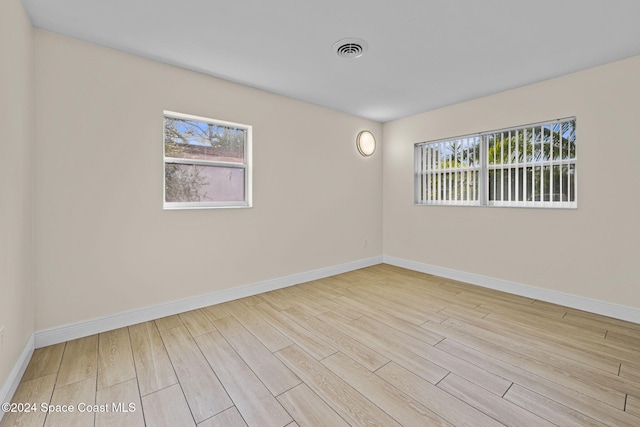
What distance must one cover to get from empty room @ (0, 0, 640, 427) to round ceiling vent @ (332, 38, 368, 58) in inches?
0.8

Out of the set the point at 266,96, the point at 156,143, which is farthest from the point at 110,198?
the point at 266,96

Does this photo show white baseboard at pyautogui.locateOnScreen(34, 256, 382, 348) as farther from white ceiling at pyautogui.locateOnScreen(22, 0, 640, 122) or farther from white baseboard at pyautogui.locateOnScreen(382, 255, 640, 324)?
white ceiling at pyautogui.locateOnScreen(22, 0, 640, 122)

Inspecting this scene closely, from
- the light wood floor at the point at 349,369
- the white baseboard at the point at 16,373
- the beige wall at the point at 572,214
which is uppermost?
the beige wall at the point at 572,214

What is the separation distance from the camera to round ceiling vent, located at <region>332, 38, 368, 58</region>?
2.24m

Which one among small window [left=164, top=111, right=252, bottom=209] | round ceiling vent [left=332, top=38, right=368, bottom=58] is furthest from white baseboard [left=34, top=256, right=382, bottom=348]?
round ceiling vent [left=332, top=38, right=368, bottom=58]

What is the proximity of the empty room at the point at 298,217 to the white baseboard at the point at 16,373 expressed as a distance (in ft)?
0.09

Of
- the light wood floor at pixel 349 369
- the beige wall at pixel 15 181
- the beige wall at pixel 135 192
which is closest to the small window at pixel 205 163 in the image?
the beige wall at pixel 135 192

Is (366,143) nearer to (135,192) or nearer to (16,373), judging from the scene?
(135,192)

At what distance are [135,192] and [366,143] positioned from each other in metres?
3.29

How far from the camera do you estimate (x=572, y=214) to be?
2.84m

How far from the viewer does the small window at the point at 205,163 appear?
8.94 ft

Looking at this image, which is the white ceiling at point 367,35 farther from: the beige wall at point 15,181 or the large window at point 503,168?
the large window at point 503,168

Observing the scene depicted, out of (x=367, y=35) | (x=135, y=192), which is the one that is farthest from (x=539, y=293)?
(x=135, y=192)

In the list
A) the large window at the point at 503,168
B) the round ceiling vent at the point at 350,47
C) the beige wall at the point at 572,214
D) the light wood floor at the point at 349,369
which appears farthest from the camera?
the large window at the point at 503,168
